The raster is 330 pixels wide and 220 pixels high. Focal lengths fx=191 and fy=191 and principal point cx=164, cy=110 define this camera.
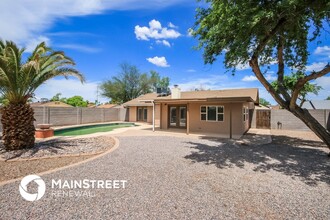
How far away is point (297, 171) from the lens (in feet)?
19.8

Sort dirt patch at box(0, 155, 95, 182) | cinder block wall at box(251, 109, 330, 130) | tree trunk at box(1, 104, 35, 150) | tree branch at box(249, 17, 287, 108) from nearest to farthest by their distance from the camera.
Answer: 1. dirt patch at box(0, 155, 95, 182)
2. tree branch at box(249, 17, 287, 108)
3. tree trunk at box(1, 104, 35, 150)
4. cinder block wall at box(251, 109, 330, 130)

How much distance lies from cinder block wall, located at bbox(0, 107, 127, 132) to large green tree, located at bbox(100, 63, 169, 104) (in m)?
13.1

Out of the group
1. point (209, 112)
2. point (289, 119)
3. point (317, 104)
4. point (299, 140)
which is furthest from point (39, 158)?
point (317, 104)

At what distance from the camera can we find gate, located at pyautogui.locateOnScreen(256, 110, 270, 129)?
1922cm

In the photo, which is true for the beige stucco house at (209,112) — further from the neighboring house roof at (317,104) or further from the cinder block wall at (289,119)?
the neighboring house roof at (317,104)

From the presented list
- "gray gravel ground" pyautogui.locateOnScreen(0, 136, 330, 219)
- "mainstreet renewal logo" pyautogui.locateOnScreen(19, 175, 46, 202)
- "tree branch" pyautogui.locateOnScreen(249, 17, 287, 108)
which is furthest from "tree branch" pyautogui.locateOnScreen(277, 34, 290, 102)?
"mainstreet renewal logo" pyautogui.locateOnScreen(19, 175, 46, 202)

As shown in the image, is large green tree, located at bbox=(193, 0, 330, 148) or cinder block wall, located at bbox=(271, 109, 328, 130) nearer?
large green tree, located at bbox=(193, 0, 330, 148)

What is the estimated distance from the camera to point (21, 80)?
26.3 feet

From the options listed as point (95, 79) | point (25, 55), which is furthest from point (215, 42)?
point (95, 79)

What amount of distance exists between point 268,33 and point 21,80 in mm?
10288

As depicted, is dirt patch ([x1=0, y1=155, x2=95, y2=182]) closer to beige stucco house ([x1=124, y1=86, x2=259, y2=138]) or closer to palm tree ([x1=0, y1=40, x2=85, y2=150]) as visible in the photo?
palm tree ([x1=0, y1=40, x2=85, y2=150])

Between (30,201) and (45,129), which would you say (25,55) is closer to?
(45,129)

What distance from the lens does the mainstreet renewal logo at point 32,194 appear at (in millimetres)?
4082

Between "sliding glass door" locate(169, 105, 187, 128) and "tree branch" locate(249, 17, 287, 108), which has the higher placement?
"tree branch" locate(249, 17, 287, 108)
